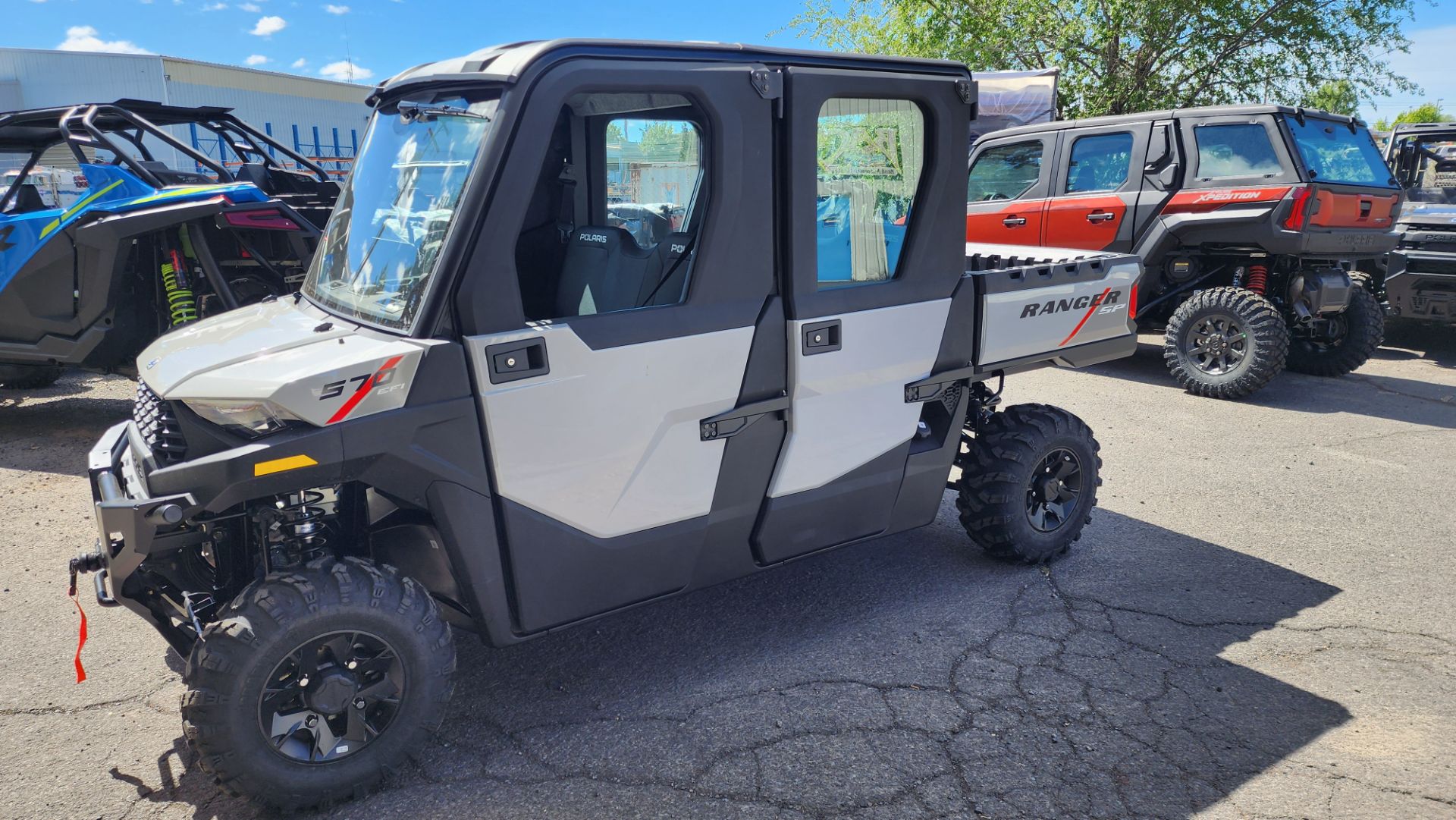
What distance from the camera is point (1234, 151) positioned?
7.69m

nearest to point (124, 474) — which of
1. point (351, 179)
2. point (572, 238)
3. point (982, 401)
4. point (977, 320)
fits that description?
point (351, 179)

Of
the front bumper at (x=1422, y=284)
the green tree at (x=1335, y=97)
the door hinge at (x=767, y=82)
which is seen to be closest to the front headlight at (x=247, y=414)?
the door hinge at (x=767, y=82)

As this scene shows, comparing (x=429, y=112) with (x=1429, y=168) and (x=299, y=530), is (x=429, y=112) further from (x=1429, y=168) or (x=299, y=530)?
(x=1429, y=168)

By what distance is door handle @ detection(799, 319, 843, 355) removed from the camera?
3.26 m

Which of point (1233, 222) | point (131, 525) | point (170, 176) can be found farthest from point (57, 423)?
point (1233, 222)

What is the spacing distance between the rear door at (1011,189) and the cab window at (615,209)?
5.90 meters

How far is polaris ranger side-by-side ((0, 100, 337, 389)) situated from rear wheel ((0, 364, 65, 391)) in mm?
1466

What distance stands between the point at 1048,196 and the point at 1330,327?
2.77 m

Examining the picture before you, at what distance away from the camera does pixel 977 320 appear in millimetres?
3832

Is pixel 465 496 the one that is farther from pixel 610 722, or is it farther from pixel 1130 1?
pixel 1130 1

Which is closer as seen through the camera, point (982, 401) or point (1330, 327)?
point (982, 401)

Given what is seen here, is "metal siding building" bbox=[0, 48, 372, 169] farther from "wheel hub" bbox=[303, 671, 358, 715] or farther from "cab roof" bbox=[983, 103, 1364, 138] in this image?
"wheel hub" bbox=[303, 671, 358, 715]

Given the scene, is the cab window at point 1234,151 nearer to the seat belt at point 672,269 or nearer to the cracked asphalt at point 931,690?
the cracked asphalt at point 931,690

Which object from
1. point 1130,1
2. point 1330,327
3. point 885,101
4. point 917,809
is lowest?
point 917,809
